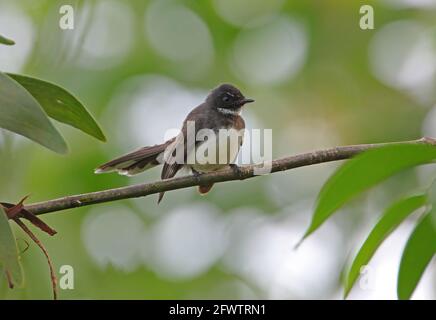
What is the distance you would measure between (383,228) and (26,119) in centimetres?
71

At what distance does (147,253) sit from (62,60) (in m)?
2.31

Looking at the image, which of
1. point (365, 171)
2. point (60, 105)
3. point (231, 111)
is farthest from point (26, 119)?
point (231, 111)

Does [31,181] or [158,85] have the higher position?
[158,85]

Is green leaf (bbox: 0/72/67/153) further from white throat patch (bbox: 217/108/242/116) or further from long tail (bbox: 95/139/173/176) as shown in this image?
white throat patch (bbox: 217/108/242/116)

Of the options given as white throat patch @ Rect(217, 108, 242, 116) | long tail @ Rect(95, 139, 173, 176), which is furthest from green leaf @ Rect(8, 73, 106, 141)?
white throat patch @ Rect(217, 108, 242, 116)

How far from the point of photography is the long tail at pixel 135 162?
3.76 meters

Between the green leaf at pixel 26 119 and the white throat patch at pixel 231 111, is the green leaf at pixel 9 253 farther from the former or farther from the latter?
the white throat patch at pixel 231 111

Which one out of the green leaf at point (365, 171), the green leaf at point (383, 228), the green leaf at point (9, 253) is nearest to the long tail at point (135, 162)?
the green leaf at point (9, 253)

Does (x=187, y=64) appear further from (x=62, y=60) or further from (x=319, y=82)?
(x=62, y=60)

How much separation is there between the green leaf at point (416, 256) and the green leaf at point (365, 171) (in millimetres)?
145

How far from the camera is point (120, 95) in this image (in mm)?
6676

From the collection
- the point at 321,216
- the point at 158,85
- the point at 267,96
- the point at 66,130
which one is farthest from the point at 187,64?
the point at 321,216

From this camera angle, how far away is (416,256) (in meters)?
1.38

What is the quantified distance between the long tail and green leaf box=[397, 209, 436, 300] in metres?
2.45
